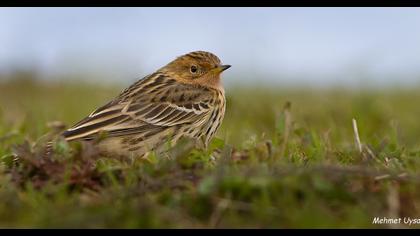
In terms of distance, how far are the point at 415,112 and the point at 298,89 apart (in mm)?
3542

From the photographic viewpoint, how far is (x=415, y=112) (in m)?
13.0

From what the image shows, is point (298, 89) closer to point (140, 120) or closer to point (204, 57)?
point (204, 57)

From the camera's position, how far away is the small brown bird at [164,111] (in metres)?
8.06

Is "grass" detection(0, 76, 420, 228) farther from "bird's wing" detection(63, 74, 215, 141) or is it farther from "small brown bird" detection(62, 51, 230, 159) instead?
"bird's wing" detection(63, 74, 215, 141)

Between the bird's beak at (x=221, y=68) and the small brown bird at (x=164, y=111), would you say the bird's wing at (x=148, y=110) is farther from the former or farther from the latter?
the bird's beak at (x=221, y=68)

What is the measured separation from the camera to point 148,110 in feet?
28.4

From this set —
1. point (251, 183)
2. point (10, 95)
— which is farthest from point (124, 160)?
point (10, 95)

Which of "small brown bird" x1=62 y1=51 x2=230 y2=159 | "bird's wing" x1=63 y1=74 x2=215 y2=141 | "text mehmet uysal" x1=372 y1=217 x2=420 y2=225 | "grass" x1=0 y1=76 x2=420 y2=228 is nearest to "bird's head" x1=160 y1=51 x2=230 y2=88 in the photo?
"small brown bird" x1=62 y1=51 x2=230 y2=159

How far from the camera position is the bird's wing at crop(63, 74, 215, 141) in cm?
814

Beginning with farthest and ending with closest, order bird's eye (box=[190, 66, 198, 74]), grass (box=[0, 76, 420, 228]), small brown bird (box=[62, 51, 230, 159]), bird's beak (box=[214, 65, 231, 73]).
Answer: bird's eye (box=[190, 66, 198, 74]) → bird's beak (box=[214, 65, 231, 73]) → small brown bird (box=[62, 51, 230, 159]) → grass (box=[0, 76, 420, 228])

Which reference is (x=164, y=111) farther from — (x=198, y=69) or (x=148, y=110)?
(x=198, y=69)

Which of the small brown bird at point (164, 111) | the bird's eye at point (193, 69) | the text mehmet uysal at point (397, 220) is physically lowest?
the text mehmet uysal at point (397, 220)

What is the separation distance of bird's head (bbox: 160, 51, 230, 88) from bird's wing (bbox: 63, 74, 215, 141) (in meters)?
0.20

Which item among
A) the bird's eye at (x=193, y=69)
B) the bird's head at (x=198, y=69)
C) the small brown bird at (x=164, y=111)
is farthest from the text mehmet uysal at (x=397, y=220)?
the bird's eye at (x=193, y=69)
